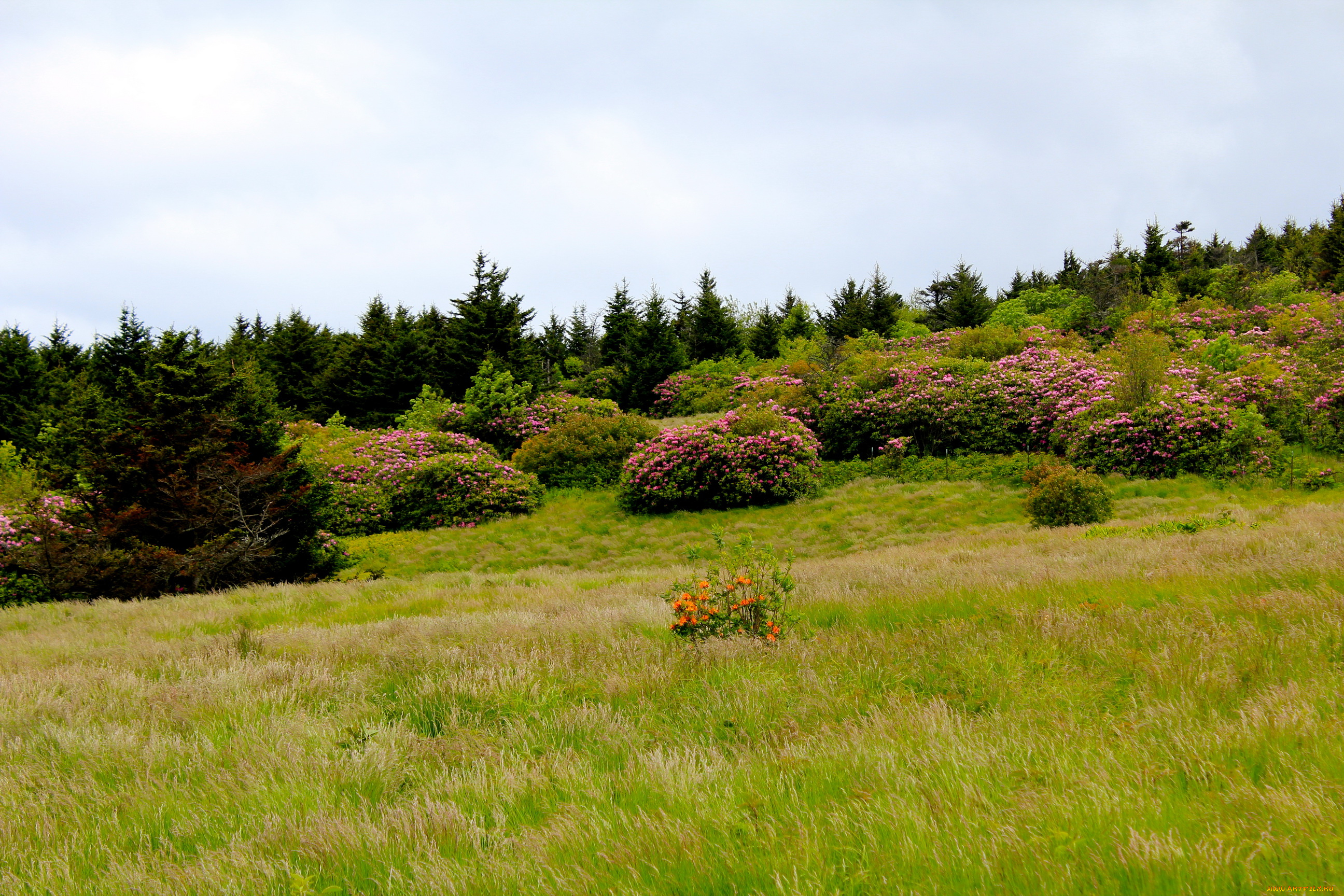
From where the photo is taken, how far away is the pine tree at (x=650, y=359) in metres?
37.9

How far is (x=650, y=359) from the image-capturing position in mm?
37750

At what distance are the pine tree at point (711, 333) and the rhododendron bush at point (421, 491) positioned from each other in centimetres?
2308

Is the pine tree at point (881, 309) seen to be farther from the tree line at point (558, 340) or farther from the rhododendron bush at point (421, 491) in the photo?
the rhododendron bush at point (421, 491)

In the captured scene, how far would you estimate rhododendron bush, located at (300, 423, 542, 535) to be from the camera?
21.8m

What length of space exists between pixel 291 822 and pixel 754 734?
2.09 metres

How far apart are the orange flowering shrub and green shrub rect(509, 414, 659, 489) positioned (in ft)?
57.4

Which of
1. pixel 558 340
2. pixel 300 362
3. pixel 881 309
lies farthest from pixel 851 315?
pixel 300 362

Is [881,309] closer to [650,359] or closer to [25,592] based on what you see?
[650,359]

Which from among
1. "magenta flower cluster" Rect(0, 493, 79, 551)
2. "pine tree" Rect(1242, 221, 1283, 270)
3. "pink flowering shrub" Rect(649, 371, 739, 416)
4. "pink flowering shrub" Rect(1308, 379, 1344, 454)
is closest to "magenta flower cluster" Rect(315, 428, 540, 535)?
"magenta flower cluster" Rect(0, 493, 79, 551)

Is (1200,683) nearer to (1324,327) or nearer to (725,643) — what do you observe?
(725,643)

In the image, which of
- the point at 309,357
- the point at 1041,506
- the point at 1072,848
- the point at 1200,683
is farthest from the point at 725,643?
the point at 309,357

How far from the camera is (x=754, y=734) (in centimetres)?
358

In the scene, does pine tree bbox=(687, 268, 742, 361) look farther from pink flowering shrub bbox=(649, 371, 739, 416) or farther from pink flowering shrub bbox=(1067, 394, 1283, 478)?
pink flowering shrub bbox=(1067, 394, 1283, 478)

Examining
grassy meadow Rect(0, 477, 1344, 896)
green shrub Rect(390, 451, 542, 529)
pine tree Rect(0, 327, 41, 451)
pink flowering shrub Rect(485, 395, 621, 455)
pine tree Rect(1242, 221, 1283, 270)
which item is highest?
pine tree Rect(1242, 221, 1283, 270)
